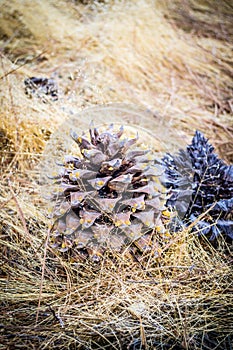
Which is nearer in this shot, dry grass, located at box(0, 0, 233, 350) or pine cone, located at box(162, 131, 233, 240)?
dry grass, located at box(0, 0, 233, 350)

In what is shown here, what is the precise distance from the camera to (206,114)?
6.18 ft

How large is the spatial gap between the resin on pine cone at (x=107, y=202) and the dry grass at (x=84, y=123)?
0.06 metres

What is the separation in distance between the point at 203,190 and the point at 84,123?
594mm

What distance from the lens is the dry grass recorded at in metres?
0.90

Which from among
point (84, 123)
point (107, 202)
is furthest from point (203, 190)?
point (84, 123)

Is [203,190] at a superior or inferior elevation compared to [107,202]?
inferior

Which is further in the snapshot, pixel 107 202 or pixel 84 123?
pixel 84 123

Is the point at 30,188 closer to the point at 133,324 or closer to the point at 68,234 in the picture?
the point at 68,234

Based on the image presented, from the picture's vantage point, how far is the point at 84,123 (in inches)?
60.2

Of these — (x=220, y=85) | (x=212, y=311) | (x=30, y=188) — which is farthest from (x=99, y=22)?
(x=212, y=311)

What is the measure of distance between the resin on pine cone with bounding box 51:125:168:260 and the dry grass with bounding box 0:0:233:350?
2.2 inches

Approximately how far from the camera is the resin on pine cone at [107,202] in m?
0.92

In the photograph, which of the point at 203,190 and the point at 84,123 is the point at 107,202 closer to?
the point at 203,190

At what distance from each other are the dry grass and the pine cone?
7 centimetres
